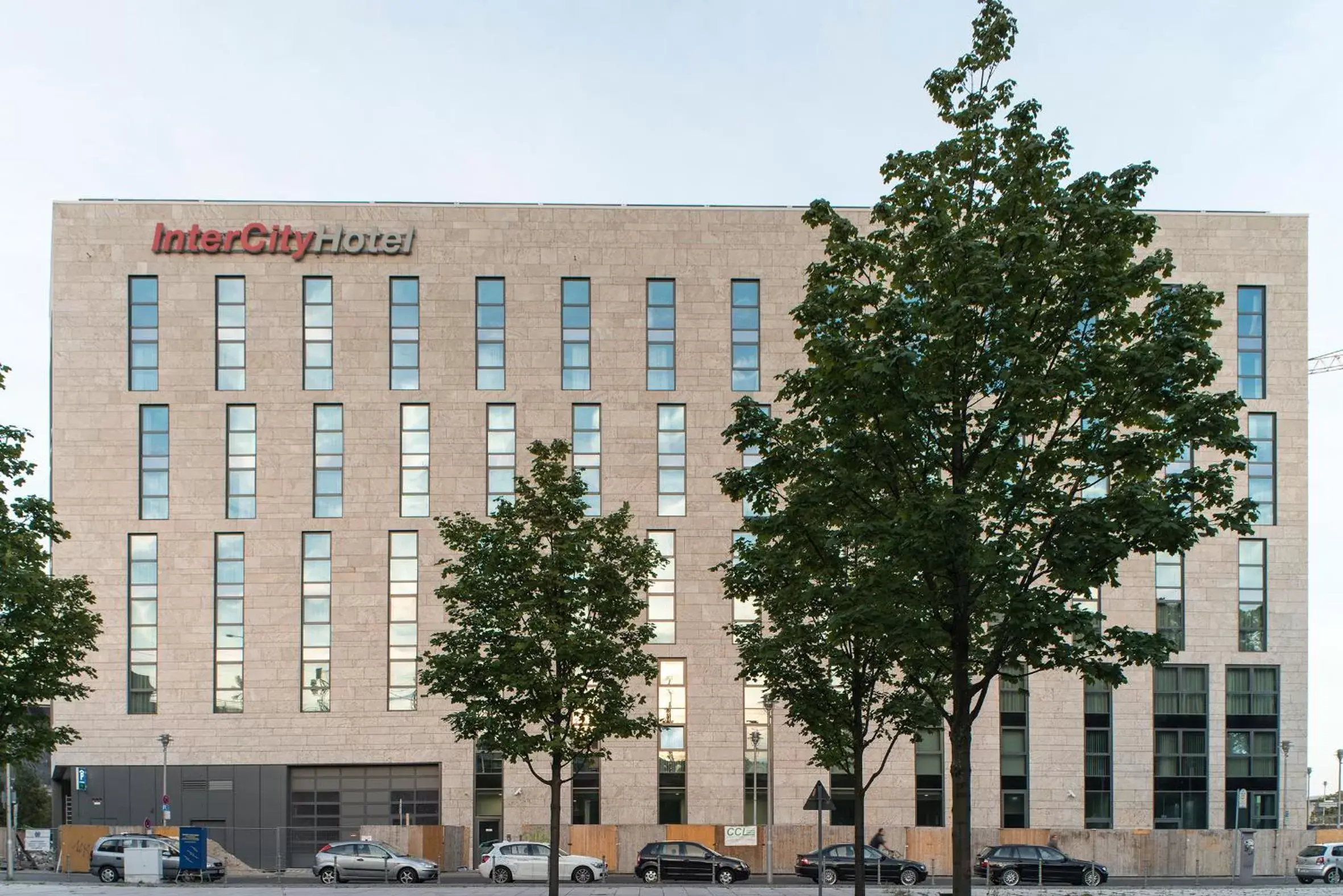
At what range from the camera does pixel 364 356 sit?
183 ft

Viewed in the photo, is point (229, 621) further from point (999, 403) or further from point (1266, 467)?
point (1266, 467)

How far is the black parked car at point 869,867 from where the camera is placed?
144 feet

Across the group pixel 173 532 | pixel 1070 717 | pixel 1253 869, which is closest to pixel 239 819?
pixel 173 532

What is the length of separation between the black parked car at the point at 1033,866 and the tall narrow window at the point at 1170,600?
1467 centimetres

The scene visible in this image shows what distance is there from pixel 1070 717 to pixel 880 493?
130 feet

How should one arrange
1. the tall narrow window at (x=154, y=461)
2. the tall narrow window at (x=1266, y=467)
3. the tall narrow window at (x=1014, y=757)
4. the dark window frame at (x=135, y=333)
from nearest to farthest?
the tall narrow window at (x=1014, y=757) → the tall narrow window at (x=154, y=461) → the dark window frame at (x=135, y=333) → the tall narrow window at (x=1266, y=467)

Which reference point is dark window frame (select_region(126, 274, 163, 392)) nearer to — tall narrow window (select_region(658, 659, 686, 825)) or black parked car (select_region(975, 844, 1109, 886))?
tall narrow window (select_region(658, 659, 686, 825))

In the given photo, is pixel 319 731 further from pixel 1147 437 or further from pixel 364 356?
pixel 1147 437

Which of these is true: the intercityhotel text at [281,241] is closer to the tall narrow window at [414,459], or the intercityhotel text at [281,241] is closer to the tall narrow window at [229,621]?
the tall narrow window at [414,459]

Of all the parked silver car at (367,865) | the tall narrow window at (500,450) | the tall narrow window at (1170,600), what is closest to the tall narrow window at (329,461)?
the tall narrow window at (500,450)

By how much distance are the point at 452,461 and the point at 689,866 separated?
2038 cm

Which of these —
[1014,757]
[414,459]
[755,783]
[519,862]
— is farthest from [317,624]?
[1014,757]

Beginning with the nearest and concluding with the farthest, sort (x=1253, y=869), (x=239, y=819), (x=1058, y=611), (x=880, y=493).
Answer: (x=1058, y=611)
(x=880, y=493)
(x=1253, y=869)
(x=239, y=819)

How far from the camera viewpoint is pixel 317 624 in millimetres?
54719
